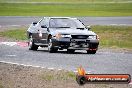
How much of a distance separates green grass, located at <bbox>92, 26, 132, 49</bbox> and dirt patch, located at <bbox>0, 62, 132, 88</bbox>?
11.0 m

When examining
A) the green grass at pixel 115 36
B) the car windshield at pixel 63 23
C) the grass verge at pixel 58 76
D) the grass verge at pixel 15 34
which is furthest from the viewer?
the grass verge at pixel 15 34

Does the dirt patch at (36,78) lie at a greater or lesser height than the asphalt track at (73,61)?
greater

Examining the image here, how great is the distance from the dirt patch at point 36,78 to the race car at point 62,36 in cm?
541

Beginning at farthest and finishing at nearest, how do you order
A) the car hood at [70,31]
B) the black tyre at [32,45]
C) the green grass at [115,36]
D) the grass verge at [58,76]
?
the green grass at [115,36] < the black tyre at [32,45] < the car hood at [70,31] < the grass verge at [58,76]

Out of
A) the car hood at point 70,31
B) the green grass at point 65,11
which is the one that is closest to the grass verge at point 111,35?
the car hood at point 70,31

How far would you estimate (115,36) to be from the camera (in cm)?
3194

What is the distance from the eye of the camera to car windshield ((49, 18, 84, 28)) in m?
22.9

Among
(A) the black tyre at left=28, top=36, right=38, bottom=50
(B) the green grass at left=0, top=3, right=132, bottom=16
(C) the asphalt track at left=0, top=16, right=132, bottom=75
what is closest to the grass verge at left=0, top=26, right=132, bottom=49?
(A) the black tyre at left=28, top=36, right=38, bottom=50

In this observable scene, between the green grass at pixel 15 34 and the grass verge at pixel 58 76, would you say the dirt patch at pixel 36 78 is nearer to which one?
the grass verge at pixel 58 76

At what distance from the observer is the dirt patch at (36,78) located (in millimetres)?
12534

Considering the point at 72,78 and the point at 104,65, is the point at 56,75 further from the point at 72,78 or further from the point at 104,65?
the point at 104,65

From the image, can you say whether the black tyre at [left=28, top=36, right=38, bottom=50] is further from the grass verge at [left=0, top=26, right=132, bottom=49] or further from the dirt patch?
the dirt patch

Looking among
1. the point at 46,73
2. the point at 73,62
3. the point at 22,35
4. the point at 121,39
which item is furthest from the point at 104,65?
the point at 22,35

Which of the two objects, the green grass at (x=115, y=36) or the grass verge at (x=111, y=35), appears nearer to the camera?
the green grass at (x=115, y=36)
